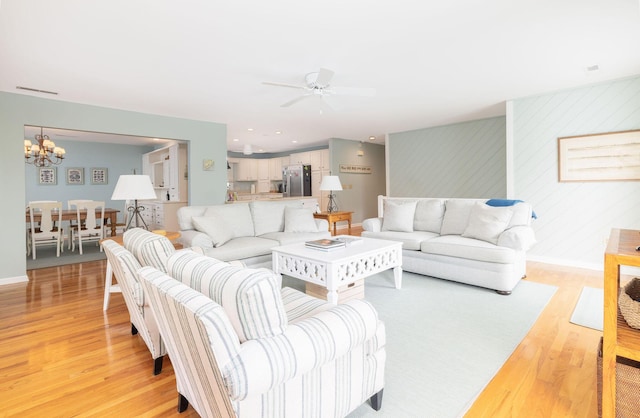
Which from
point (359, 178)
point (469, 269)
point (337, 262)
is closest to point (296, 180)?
point (359, 178)

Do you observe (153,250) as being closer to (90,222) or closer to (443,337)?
(443,337)

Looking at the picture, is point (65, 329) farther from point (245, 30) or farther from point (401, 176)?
point (401, 176)

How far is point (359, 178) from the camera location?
8.77m

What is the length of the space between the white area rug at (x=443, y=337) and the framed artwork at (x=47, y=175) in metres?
7.29

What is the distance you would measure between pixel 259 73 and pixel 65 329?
302 centimetres

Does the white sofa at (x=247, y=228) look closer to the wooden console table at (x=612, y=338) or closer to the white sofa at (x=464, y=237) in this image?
the white sofa at (x=464, y=237)

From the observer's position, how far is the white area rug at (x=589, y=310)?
2.54m

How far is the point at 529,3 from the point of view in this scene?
229cm

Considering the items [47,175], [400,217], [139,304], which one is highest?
[47,175]

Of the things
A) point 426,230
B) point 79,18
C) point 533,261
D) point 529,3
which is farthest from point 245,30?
point 533,261

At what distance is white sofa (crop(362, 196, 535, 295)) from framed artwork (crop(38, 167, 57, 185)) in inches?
305

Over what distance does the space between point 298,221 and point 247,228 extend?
71 cm

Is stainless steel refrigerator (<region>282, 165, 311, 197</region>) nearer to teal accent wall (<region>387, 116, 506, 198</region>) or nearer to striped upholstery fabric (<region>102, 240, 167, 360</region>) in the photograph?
teal accent wall (<region>387, 116, 506, 198</region>)

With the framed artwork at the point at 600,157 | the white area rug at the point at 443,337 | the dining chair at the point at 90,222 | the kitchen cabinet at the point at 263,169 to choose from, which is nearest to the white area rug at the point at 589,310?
the white area rug at the point at 443,337
